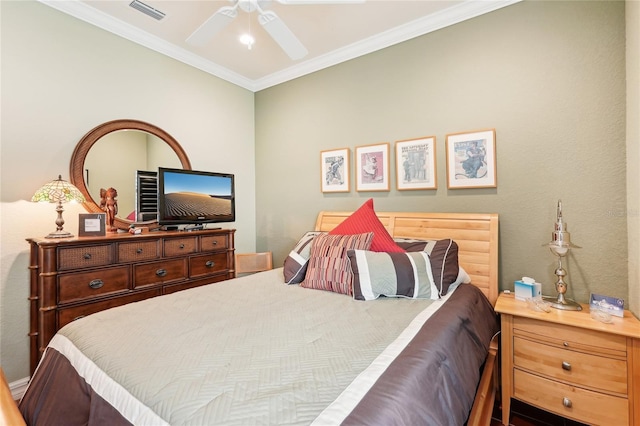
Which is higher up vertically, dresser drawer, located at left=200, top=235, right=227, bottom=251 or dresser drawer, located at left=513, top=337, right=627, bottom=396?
dresser drawer, located at left=200, top=235, right=227, bottom=251

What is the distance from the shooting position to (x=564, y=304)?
1.72 meters

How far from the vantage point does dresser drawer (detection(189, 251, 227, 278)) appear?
2.51m

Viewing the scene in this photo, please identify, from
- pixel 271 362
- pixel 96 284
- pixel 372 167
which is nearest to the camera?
pixel 271 362

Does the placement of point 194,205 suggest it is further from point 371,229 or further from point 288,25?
point 288,25

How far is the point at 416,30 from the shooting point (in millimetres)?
2455

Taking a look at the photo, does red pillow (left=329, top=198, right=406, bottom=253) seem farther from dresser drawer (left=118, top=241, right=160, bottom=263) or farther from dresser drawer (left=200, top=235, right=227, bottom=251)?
dresser drawer (left=118, top=241, right=160, bottom=263)

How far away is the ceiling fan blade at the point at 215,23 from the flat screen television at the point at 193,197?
1.08 m

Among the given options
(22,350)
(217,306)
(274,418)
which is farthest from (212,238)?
(274,418)

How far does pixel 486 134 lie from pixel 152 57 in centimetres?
306

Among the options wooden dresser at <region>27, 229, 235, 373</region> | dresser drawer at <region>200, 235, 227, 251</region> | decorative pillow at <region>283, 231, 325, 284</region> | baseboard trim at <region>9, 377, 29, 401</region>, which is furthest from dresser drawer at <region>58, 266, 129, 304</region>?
decorative pillow at <region>283, 231, 325, 284</region>

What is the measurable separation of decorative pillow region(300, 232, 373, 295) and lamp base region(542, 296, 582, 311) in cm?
118

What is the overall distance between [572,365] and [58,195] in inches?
131

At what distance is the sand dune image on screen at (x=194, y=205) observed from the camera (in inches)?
99.0

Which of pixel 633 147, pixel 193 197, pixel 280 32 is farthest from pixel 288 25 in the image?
pixel 633 147
